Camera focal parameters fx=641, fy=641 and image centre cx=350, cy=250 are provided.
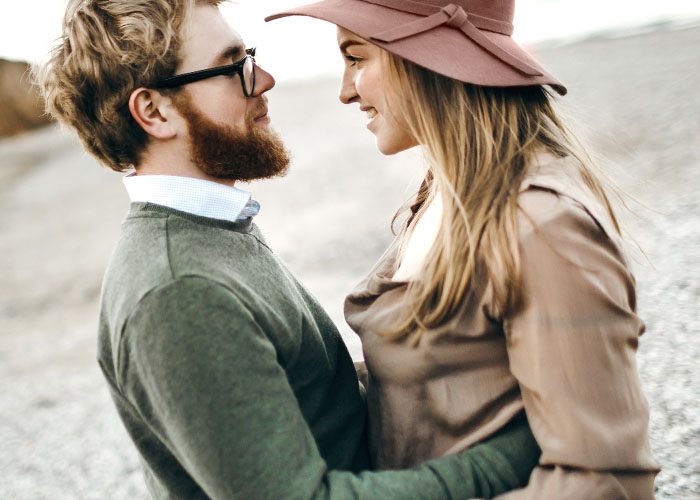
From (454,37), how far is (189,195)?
0.88m

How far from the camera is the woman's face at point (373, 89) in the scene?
6.27 feet

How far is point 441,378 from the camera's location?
5.62ft

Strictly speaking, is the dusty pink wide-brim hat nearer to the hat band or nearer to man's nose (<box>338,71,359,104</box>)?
the hat band

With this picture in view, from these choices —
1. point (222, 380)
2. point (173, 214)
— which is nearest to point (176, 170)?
point (173, 214)

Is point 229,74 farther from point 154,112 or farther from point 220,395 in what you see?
point 220,395

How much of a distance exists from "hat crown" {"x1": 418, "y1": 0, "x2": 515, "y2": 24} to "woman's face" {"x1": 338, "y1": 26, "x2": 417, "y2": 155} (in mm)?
227

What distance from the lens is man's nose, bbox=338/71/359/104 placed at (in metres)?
2.10

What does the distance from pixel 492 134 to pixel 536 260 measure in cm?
46

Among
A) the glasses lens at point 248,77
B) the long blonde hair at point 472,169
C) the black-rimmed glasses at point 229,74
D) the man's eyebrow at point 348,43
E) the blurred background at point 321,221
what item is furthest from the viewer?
the blurred background at point 321,221

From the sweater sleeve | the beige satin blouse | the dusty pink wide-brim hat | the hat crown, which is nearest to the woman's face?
the dusty pink wide-brim hat

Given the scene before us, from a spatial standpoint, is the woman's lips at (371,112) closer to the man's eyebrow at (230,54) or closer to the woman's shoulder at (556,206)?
the man's eyebrow at (230,54)

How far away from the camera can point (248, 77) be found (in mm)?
2182

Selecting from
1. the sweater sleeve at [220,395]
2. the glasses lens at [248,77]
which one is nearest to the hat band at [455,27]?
the glasses lens at [248,77]

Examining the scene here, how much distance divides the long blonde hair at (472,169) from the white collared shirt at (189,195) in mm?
578
